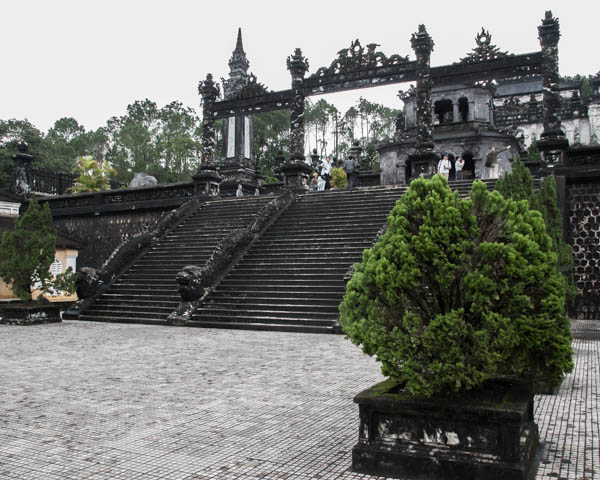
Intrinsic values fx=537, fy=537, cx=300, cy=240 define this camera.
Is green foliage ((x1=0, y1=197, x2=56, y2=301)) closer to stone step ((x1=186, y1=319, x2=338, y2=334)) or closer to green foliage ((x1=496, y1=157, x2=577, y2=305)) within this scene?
stone step ((x1=186, y1=319, x2=338, y2=334))

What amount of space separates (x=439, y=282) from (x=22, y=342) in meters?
8.95

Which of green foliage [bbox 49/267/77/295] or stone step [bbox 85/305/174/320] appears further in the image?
stone step [bbox 85/305/174/320]

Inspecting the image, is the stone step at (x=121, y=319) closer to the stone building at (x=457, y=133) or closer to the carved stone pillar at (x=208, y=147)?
the carved stone pillar at (x=208, y=147)

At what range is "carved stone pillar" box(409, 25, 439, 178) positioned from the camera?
59.3 ft

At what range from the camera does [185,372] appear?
23.5 ft

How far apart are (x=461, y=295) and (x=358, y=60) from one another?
1803 cm

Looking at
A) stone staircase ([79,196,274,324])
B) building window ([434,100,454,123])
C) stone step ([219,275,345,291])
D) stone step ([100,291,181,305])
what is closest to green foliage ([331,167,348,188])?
building window ([434,100,454,123])

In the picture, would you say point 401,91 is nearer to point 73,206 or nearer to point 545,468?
point 73,206

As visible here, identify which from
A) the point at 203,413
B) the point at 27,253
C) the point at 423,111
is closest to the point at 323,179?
the point at 423,111

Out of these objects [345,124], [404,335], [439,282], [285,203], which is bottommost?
[404,335]

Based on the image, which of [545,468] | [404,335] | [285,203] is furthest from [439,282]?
[285,203]

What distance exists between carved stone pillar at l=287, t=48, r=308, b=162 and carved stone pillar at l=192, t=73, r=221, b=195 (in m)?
3.29

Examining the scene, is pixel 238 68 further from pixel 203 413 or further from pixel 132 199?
pixel 203 413

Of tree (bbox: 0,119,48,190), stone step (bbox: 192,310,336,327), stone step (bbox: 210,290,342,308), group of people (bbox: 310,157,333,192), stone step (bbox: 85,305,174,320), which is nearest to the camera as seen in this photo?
stone step (bbox: 192,310,336,327)
